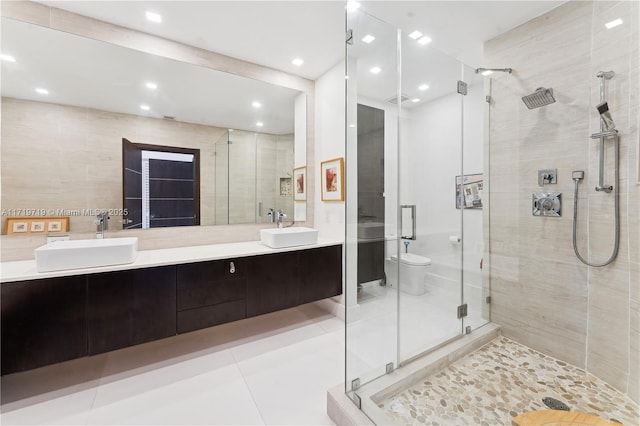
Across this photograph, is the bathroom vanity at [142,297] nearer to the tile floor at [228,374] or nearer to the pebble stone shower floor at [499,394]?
the tile floor at [228,374]

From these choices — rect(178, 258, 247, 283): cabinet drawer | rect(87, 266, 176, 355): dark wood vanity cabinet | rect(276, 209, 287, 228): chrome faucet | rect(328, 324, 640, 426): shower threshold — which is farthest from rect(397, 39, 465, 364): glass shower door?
rect(87, 266, 176, 355): dark wood vanity cabinet

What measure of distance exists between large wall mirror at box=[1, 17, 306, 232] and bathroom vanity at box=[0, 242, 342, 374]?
0.49 meters

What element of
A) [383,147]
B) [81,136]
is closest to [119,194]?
[81,136]

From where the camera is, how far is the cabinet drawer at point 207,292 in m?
2.01

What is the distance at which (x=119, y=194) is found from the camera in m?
2.20

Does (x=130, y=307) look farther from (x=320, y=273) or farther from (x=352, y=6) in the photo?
(x=352, y=6)

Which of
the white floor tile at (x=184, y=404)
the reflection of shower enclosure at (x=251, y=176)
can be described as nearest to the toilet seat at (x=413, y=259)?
the white floor tile at (x=184, y=404)

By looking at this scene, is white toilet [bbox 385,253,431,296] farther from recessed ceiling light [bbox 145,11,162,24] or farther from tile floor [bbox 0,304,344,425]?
recessed ceiling light [bbox 145,11,162,24]

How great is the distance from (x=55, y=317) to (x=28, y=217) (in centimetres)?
81

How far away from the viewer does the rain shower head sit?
6.72 feet

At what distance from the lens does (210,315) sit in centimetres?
212

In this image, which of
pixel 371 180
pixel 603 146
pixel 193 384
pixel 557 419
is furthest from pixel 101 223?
pixel 603 146

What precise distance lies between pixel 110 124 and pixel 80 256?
110 cm

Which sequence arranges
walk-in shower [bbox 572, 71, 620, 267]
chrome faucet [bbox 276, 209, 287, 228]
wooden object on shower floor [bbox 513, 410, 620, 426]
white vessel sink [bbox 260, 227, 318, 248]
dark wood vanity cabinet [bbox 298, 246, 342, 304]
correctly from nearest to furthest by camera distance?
1. wooden object on shower floor [bbox 513, 410, 620, 426]
2. walk-in shower [bbox 572, 71, 620, 267]
3. white vessel sink [bbox 260, 227, 318, 248]
4. dark wood vanity cabinet [bbox 298, 246, 342, 304]
5. chrome faucet [bbox 276, 209, 287, 228]
